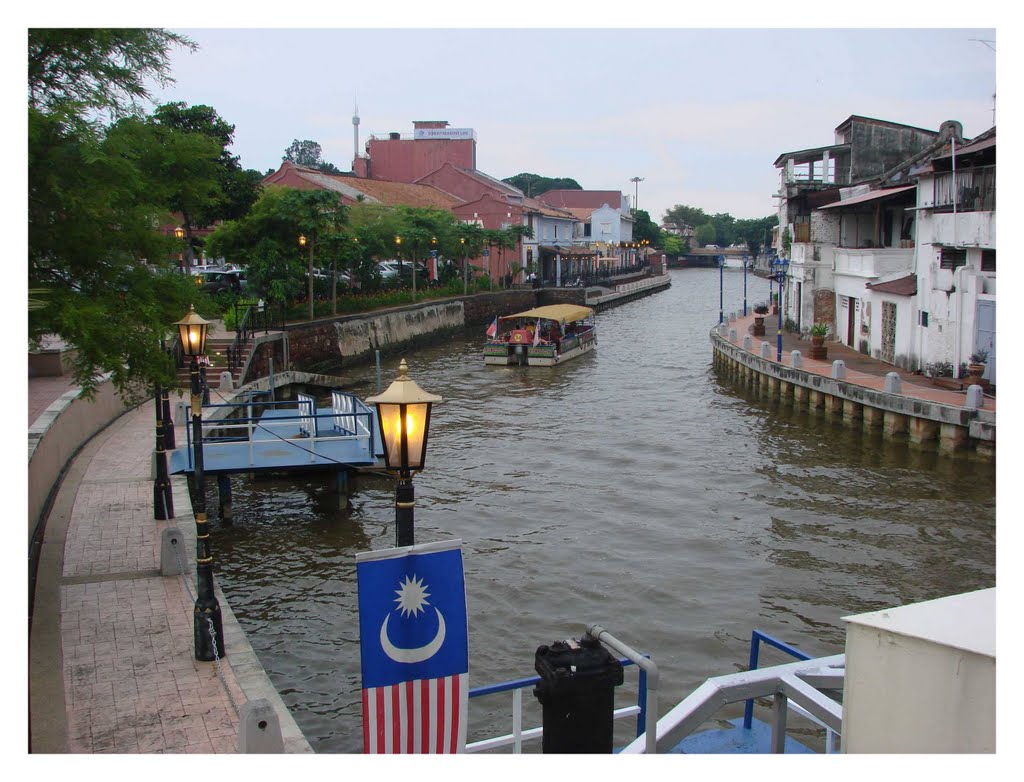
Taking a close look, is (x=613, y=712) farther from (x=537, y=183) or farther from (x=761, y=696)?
(x=537, y=183)

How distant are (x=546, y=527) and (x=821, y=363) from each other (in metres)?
16.5

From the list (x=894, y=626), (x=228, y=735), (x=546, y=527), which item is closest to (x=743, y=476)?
(x=546, y=527)

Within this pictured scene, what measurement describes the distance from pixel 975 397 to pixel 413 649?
1899 centimetres

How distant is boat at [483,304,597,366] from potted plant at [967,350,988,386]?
58.4 ft

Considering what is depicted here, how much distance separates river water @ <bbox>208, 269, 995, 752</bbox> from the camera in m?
13.0

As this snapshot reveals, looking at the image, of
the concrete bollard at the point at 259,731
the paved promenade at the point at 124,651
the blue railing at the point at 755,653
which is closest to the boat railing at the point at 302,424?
the paved promenade at the point at 124,651

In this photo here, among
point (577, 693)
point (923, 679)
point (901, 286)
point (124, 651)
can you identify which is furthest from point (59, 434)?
point (901, 286)

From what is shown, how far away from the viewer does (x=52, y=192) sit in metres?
10.9

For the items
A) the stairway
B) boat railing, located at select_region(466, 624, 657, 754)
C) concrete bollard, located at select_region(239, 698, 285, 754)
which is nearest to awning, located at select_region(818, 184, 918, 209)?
the stairway

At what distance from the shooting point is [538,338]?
40844mm

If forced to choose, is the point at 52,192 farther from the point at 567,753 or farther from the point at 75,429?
the point at 75,429

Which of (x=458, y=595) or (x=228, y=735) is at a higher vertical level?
(x=458, y=595)

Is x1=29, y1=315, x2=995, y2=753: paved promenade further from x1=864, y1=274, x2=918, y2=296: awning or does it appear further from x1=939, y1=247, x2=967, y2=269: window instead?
x1=864, y1=274, x2=918, y2=296: awning

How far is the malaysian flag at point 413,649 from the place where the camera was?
21.5ft
